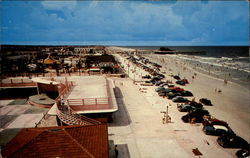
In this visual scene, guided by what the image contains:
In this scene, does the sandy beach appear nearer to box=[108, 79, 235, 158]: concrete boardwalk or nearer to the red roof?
box=[108, 79, 235, 158]: concrete boardwalk

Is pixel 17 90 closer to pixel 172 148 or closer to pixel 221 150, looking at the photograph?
pixel 172 148

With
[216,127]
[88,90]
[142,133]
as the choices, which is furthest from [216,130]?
[88,90]

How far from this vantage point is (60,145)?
34.8 ft

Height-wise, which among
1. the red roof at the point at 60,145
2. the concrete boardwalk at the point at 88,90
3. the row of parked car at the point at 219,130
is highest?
the concrete boardwalk at the point at 88,90

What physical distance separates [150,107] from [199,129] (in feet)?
27.3

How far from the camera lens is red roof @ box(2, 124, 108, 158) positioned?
10164mm

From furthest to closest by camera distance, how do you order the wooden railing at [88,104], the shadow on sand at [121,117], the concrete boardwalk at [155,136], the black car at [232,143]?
the shadow on sand at [121,117], the wooden railing at [88,104], the black car at [232,143], the concrete boardwalk at [155,136]

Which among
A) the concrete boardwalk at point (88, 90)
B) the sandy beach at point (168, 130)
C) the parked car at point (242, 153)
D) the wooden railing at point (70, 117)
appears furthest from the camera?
the concrete boardwalk at point (88, 90)

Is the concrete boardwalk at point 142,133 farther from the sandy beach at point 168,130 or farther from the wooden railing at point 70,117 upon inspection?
the wooden railing at point 70,117

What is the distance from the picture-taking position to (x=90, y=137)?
12.1 metres

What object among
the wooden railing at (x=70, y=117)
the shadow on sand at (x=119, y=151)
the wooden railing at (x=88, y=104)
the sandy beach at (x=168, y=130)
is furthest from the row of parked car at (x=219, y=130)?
the wooden railing at (x=70, y=117)

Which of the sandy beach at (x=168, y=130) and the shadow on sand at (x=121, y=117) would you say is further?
the shadow on sand at (x=121, y=117)

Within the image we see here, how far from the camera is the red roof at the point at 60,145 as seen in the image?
10164 mm

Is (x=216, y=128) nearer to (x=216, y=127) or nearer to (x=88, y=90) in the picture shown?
(x=216, y=127)
